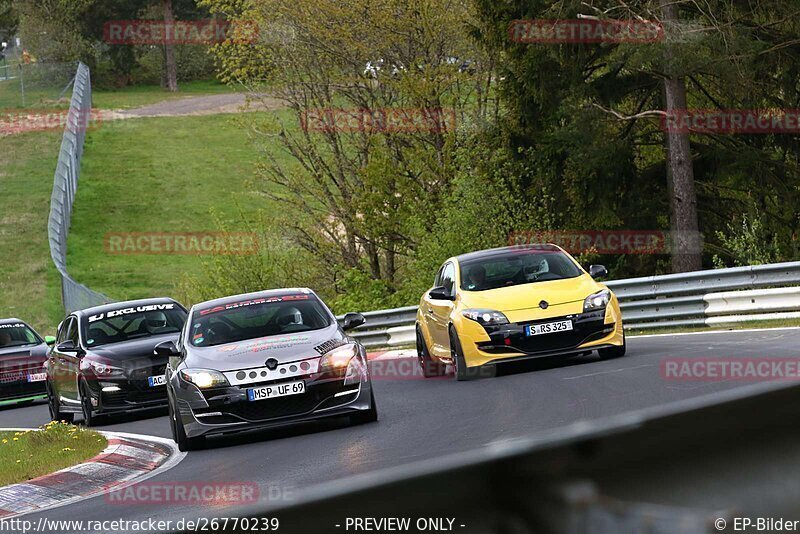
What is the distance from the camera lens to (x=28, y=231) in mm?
59000

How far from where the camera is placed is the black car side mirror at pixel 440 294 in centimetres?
1648

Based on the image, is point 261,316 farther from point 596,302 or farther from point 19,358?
point 19,358

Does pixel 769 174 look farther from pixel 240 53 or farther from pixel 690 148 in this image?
pixel 240 53

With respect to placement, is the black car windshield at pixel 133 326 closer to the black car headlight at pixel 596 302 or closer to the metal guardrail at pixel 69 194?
the black car headlight at pixel 596 302

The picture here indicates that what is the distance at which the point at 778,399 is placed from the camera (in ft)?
7.19

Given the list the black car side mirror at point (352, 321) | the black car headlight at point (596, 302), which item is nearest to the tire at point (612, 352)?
the black car headlight at point (596, 302)

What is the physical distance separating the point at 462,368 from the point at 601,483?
1393 centimetres

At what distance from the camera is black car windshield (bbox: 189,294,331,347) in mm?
13508

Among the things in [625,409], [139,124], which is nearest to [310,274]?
[625,409]

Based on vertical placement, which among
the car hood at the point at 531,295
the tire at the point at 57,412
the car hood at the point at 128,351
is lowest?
the tire at the point at 57,412

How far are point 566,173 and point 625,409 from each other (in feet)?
64.8

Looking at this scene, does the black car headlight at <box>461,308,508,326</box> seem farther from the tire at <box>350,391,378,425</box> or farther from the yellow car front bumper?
the tire at <box>350,391,378,425</box>

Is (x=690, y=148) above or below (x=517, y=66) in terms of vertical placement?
below

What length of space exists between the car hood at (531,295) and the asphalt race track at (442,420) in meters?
0.83
